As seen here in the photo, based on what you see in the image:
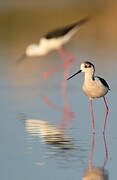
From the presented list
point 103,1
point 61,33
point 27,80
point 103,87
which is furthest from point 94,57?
point 103,1

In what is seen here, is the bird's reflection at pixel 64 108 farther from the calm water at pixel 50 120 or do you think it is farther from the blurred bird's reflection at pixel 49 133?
the blurred bird's reflection at pixel 49 133

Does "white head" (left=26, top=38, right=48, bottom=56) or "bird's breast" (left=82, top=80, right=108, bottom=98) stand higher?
"white head" (left=26, top=38, right=48, bottom=56)

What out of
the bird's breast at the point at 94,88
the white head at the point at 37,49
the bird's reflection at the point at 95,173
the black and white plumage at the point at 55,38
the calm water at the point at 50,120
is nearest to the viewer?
the bird's reflection at the point at 95,173

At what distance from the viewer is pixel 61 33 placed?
1368cm

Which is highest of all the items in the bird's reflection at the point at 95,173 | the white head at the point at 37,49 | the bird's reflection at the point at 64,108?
the white head at the point at 37,49

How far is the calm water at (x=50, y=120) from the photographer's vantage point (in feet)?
18.4

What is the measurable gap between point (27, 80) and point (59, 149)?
238 inches

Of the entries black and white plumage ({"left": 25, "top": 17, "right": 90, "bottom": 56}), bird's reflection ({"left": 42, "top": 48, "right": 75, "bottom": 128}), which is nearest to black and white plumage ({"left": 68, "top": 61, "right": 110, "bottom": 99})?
bird's reflection ({"left": 42, "top": 48, "right": 75, "bottom": 128})

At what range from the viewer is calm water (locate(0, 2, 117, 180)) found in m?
5.62

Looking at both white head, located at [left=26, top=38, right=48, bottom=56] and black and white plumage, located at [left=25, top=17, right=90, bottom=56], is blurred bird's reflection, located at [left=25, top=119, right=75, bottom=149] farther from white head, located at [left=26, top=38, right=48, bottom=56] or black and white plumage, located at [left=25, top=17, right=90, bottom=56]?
white head, located at [left=26, top=38, right=48, bottom=56]

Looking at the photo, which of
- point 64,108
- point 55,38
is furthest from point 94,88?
point 55,38

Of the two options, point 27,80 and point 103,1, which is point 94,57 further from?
point 103,1

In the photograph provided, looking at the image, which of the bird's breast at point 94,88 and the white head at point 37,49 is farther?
the white head at point 37,49

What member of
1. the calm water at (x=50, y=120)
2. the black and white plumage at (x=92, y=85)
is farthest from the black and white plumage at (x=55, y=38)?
the black and white plumage at (x=92, y=85)
